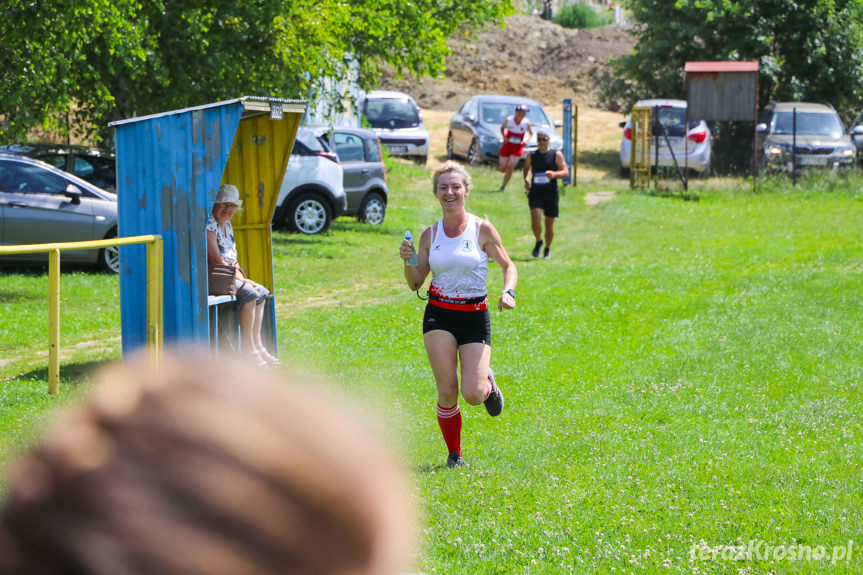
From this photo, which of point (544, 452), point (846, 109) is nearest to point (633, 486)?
point (544, 452)

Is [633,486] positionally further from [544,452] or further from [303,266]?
[303,266]

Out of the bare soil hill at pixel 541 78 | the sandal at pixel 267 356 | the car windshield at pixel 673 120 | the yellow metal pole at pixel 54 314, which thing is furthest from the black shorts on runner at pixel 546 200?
the bare soil hill at pixel 541 78

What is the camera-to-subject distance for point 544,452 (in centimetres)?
708

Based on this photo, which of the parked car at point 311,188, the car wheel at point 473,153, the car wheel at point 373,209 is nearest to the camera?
the parked car at point 311,188

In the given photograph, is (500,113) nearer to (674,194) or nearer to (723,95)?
(674,194)

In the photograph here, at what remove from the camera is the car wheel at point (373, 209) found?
21.0 metres

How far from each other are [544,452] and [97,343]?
5691 mm

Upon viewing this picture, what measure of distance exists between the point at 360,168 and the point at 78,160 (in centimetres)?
614

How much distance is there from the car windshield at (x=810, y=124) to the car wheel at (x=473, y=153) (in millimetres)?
7522

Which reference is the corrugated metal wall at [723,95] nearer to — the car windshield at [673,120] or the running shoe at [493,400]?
the car windshield at [673,120]

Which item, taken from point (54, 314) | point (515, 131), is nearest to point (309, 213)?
point (515, 131)

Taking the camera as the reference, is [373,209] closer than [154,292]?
No

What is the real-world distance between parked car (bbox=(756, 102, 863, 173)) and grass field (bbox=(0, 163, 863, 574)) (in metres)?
6.86

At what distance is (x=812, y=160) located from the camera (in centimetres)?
2584
